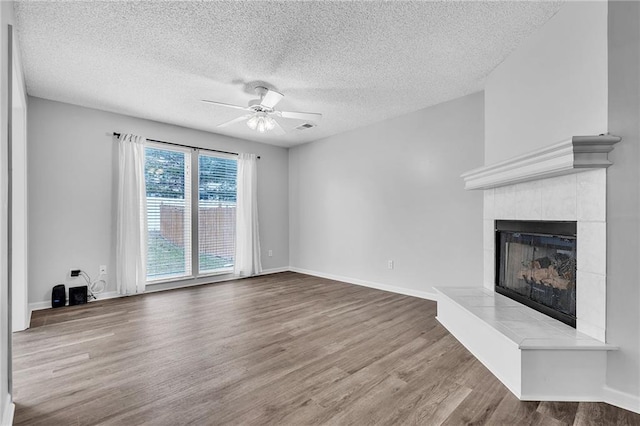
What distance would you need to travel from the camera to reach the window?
15.2 feet

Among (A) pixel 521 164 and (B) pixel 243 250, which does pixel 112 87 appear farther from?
(A) pixel 521 164

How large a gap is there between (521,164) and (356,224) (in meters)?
2.99

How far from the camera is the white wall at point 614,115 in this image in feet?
5.89

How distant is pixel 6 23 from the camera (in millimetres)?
1713

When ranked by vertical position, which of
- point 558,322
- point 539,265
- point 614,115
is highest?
point 614,115

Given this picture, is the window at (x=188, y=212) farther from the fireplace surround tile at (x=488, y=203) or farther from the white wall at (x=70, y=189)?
the fireplace surround tile at (x=488, y=203)

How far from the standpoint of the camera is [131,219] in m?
4.27

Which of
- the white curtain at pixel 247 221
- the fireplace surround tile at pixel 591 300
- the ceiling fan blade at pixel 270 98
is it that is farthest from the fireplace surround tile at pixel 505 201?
the white curtain at pixel 247 221

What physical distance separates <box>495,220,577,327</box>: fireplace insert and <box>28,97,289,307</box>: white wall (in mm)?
4798

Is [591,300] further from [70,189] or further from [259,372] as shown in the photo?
[70,189]

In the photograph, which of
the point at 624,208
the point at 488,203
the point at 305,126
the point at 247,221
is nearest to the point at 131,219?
the point at 247,221

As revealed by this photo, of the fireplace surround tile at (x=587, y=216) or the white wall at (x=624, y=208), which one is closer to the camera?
the white wall at (x=624, y=208)

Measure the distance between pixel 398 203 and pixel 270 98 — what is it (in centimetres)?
243

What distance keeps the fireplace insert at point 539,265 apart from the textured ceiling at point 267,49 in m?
1.65
